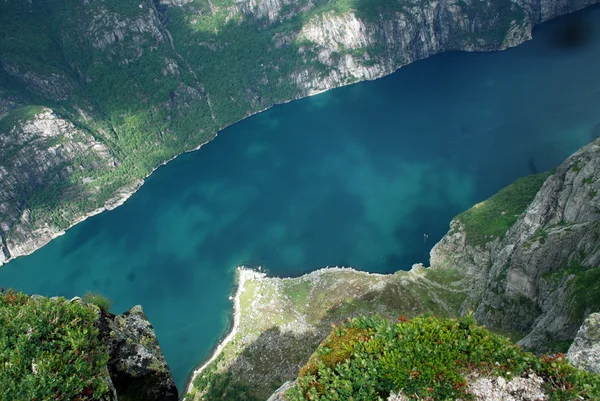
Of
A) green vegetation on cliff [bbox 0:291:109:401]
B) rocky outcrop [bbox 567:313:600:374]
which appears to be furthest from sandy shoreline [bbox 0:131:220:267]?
rocky outcrop [bbox 567:313:600:374]

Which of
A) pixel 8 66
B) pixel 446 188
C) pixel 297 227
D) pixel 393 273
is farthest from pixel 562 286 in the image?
pixel 8 66

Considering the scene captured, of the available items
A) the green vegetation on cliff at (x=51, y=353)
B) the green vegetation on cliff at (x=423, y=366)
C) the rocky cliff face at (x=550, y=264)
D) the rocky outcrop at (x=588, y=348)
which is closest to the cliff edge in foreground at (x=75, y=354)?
the green vegetation on cliff at (x=51, y=353)

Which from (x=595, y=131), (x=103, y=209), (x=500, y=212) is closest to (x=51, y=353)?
(x=500, y=212)

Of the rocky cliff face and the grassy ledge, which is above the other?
the rocky cliff face

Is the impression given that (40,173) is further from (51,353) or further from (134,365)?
(51,353)

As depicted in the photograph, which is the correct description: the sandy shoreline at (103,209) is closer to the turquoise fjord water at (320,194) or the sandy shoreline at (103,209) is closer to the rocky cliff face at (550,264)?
the turquoise fjord water at (320,194)

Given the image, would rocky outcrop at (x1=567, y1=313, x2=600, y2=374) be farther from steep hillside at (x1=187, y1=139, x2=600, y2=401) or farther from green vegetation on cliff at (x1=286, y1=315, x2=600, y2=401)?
steep hillside at (x1=187, y1=139, x2=600, y2=401)
